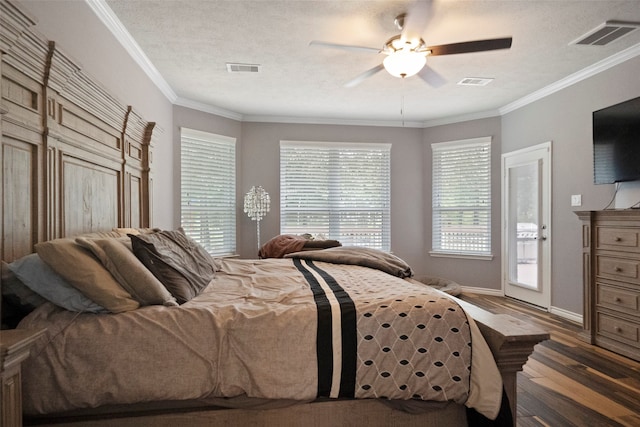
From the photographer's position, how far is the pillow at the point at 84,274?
5.04 ft

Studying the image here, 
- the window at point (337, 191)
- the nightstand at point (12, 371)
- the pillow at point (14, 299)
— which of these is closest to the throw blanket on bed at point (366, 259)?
the pillow at point (14, 299)

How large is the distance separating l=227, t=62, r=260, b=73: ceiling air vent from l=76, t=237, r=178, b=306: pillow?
2.59 meters

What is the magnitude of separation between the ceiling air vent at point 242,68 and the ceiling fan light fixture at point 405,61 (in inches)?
61.4

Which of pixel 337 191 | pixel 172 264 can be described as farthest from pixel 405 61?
pixel 337 191

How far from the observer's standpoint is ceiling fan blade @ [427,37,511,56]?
2465mm

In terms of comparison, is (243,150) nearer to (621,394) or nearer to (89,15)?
(89,15)

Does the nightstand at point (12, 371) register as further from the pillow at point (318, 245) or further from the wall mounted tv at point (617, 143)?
the wall mounted tv at point (617, 143)

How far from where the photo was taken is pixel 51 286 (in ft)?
5.11

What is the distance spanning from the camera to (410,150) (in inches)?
239

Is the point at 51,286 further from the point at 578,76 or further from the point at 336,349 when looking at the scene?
the point at 578,76

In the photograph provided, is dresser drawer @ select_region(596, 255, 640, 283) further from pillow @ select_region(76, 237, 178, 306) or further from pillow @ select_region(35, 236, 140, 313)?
pillow @ select_region(35, 236, 140, 313)

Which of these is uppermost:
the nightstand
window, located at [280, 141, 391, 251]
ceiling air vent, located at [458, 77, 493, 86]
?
ceiling air vent, located at [458, 77, 493, 86]

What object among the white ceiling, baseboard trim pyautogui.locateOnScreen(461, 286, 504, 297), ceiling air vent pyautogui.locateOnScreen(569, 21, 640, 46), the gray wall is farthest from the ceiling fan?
baseboard trim pyautogui.locateOnScreen(461, 286, 504, 297)

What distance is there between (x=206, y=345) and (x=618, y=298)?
341cm
